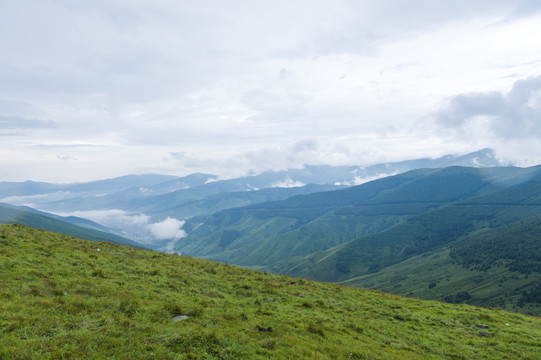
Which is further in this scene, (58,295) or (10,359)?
(58,295)

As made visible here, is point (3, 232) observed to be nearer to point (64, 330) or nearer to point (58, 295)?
point (58, 295)

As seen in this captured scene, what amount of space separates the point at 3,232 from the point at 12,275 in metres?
13.4

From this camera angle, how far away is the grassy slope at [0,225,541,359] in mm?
13195

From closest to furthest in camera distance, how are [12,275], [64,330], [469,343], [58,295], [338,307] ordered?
[64,330] < [58,295] < [12,275] < [469,343] < [338,307]

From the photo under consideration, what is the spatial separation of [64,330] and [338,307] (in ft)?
68.1

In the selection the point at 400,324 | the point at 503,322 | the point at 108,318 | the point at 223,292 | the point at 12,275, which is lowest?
the point at 503,322

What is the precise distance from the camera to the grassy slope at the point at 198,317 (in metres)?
13.2

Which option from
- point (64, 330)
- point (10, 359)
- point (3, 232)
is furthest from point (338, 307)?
point (3, 232)

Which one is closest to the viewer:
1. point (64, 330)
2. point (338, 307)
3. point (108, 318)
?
point (64, 330)

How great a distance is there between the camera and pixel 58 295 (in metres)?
17.1

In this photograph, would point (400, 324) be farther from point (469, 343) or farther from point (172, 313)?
point (172, 313)

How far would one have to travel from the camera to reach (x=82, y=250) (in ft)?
98.0

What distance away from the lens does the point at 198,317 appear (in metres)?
17.5

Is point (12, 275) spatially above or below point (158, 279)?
above
